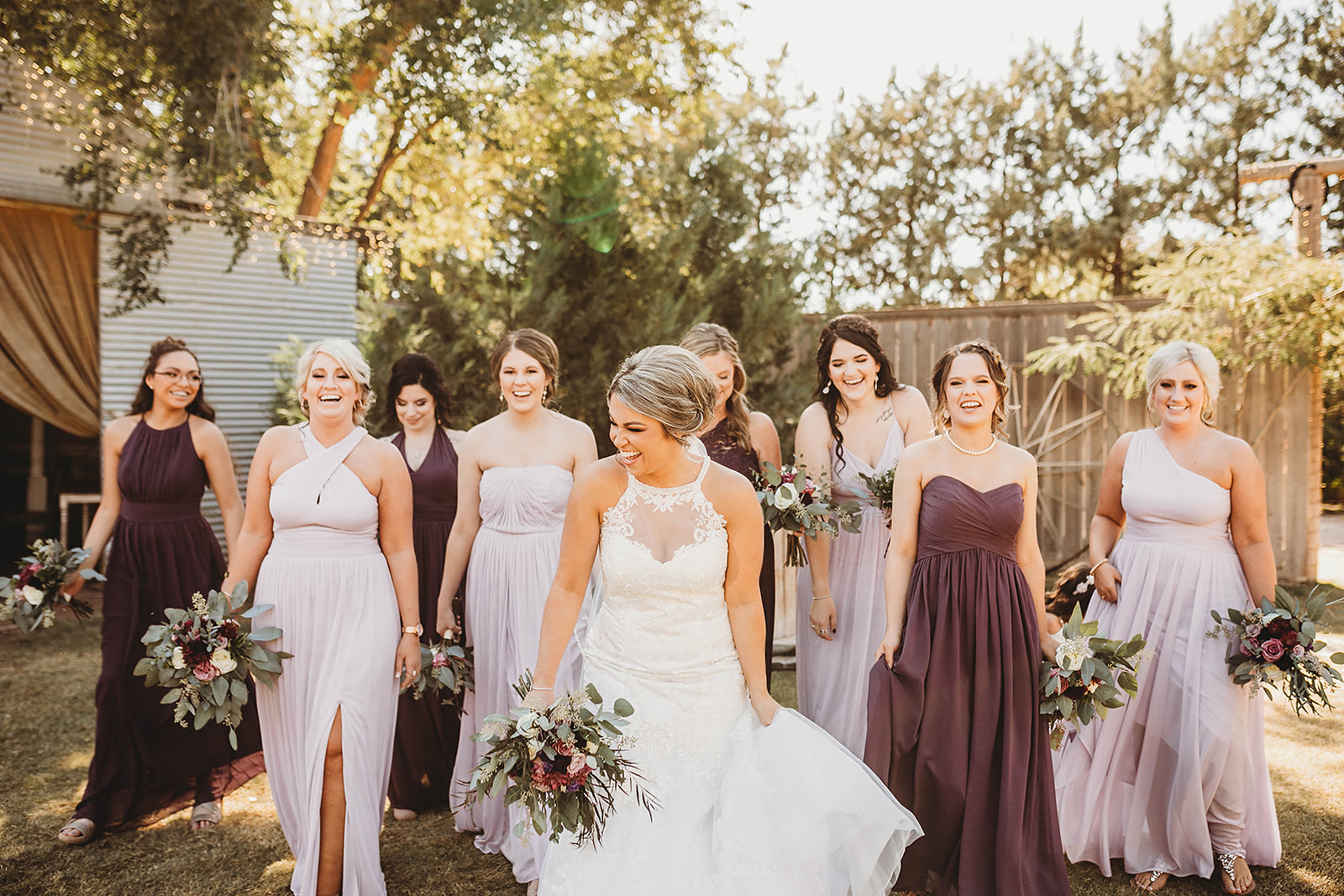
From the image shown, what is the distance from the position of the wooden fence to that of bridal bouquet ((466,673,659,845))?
937cm

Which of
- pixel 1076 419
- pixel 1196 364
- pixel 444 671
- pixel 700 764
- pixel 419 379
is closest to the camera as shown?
pixel 700 764

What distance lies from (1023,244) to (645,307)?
15546 millimetres

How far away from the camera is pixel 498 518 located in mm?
4441

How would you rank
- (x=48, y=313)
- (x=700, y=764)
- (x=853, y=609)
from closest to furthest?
(x=700, y=764), (x=853, y=609), (x=48, y=313)

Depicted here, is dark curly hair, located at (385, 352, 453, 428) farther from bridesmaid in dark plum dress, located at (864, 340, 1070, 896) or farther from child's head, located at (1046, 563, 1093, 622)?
child's head, located at (1046, 563, 1093, 622)

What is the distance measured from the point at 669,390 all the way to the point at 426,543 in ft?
9.30

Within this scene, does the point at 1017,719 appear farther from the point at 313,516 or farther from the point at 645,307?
the point at 645,307

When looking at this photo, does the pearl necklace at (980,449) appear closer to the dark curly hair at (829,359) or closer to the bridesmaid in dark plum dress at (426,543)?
the dark curly hair at (829,359)

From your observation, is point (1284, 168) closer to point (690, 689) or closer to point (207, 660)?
point (690, 689)

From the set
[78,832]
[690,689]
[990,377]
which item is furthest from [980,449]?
[78,832]

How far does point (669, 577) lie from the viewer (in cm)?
298

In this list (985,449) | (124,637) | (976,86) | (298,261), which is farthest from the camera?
(976,86)

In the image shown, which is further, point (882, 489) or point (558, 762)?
point (882, 489)

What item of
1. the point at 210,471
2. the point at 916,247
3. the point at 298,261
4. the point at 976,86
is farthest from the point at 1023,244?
the point at 210,471
